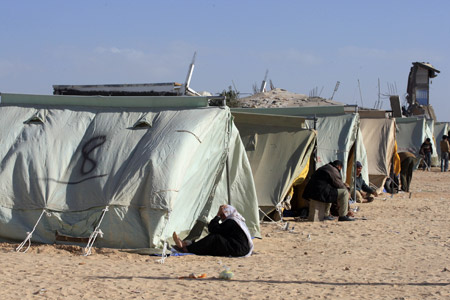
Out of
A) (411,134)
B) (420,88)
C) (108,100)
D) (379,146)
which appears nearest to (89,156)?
(108,100)

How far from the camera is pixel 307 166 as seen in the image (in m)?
12.9

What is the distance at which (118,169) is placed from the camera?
28.9ft

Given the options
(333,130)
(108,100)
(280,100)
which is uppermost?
(280,100)

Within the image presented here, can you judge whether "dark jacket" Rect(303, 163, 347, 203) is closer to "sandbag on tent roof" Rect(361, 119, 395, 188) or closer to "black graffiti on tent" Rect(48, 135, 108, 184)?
"black graffiti on tent" Rect(48, 135, 108, 184)

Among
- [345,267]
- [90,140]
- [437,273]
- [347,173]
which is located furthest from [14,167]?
[347,173]

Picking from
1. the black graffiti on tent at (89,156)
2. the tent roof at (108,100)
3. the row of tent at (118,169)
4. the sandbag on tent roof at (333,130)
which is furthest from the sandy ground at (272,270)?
the sandbag on tent roof at (333,130)

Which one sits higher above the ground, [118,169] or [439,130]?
[439,130]

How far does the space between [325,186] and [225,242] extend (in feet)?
13.6

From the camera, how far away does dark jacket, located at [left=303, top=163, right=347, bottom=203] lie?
39.8 ft

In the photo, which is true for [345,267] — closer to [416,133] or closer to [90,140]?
[90,140]

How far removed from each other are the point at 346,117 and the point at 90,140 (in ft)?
26.6

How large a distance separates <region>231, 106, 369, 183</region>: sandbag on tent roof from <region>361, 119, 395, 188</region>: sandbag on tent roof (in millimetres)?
1698

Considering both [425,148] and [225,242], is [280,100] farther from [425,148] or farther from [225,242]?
[225,242]

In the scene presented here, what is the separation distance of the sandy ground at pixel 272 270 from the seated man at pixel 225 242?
169mm
